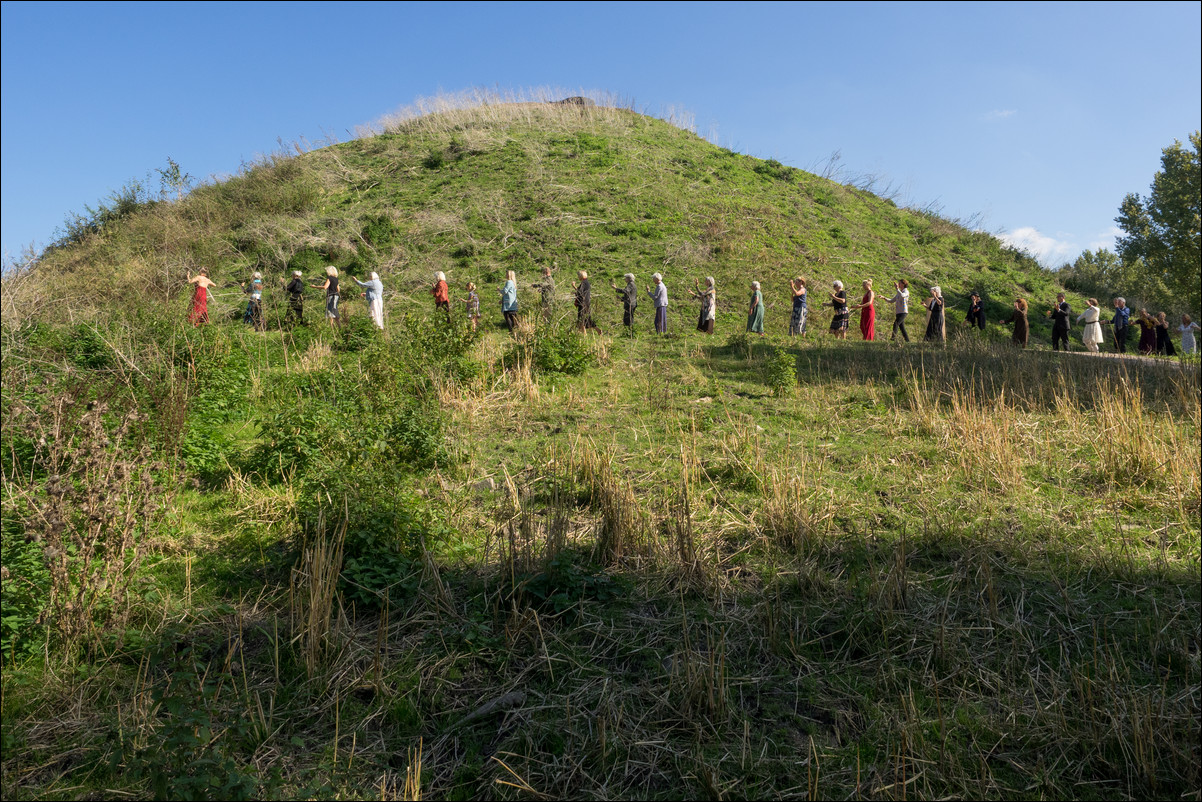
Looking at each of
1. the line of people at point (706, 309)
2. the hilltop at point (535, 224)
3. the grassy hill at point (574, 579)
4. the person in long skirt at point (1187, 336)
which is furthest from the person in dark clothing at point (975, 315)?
the grassy hill at point (574, 579)

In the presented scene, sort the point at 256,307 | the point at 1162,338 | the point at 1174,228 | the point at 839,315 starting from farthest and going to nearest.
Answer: the point at 1174,228 < the point at 1162,338 < the point at 839,315 < the point at 256,307

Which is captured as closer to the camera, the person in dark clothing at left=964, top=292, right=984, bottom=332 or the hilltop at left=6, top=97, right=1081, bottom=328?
the person in dark clothing at left=964, top=292, right=984, bottom=332

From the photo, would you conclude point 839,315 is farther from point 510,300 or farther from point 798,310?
point 510,300

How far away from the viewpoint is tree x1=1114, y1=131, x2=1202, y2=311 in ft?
95.8

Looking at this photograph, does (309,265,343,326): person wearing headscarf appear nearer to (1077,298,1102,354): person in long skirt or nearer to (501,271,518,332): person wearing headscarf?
(501,271,518,332): person wearing headscarf

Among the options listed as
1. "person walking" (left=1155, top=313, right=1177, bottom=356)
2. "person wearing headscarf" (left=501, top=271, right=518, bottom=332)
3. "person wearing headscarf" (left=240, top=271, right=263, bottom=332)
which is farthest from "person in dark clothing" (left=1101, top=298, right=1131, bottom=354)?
"person wearing headscarf" (left=240, top=271, right=263, bottom=332)

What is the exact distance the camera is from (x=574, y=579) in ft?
15.7

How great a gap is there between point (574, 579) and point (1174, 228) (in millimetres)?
35450

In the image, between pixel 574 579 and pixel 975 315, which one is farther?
pixel 975 315

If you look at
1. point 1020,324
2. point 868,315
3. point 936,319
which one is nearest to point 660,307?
point 868,315

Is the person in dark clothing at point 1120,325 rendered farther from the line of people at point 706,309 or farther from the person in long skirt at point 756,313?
the person in long skirt at point 756,313

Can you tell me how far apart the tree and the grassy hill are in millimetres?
24797

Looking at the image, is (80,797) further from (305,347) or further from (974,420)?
(305,347)

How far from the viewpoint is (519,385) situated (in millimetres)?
9633
